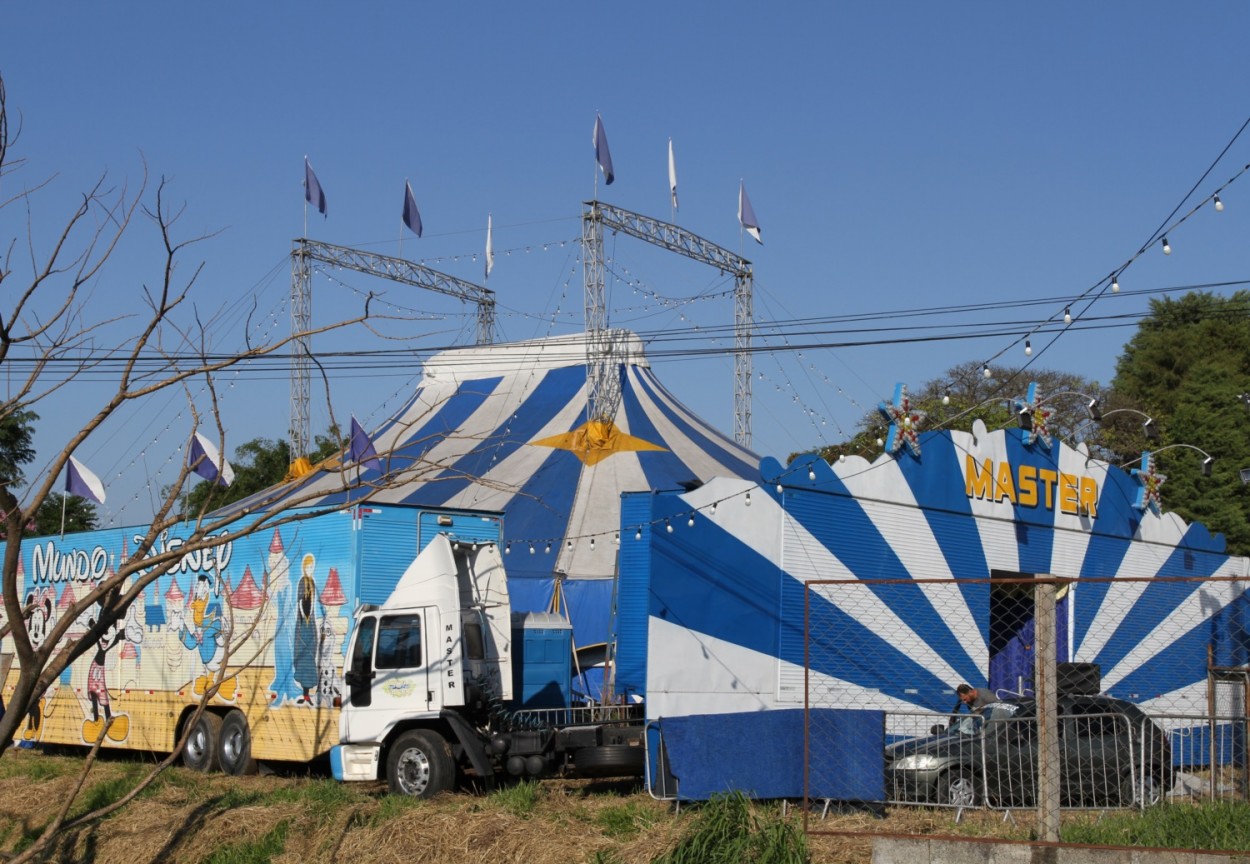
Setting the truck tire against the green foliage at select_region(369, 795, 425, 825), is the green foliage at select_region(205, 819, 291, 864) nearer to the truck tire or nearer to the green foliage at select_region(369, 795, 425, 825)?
the green foliage at select_region(369, 795, 425, 825)

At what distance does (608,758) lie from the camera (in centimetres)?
1327

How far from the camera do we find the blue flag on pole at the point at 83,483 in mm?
18859

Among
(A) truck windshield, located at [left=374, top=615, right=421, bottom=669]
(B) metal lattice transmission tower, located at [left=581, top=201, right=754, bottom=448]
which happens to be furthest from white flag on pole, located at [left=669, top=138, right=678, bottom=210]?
(A) truck windshield, located at [left=374, top=615, right=421, bottom=669]

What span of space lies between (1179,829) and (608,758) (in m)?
6.04

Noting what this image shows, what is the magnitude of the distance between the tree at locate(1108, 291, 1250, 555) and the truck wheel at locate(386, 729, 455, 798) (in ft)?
60.0

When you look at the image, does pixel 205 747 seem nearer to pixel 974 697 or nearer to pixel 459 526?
pixel 459 526

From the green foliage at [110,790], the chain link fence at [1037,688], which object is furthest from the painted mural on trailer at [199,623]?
the chain link fence at [1037,688]

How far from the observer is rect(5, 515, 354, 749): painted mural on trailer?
15523 mm

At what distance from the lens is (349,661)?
1470 centimetres

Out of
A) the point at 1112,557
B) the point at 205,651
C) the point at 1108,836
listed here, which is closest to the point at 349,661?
the point at 205,651

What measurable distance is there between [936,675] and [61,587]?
1241 cm

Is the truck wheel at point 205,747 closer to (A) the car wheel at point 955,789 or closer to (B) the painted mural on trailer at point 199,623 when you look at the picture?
(B) the painted mural on trailer at point 199,623

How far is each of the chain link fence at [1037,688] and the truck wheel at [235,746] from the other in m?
6.90

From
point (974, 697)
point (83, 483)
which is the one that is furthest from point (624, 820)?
point (83, 483)
